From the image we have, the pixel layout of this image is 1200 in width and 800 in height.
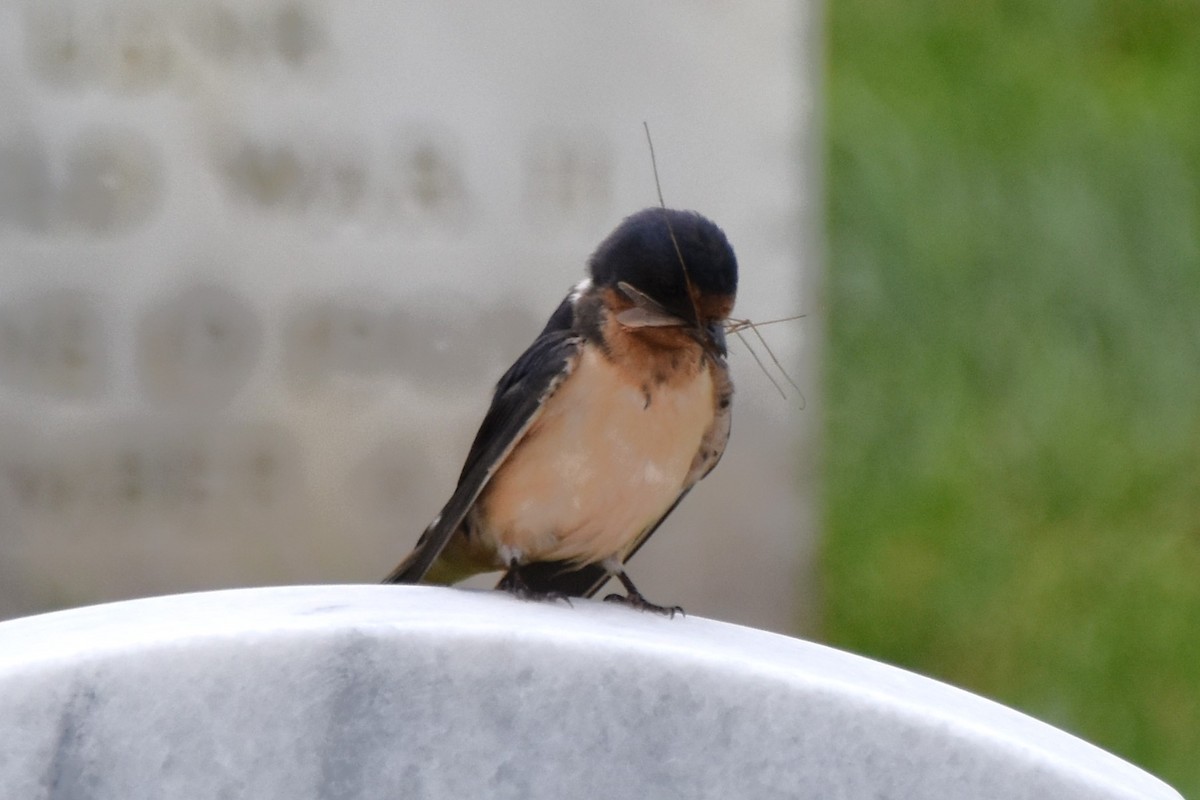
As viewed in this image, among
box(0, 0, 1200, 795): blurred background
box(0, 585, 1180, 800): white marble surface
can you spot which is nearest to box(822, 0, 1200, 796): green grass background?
box(0, 0, 1200, 795): blurred background

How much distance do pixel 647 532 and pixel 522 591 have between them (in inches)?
13.1

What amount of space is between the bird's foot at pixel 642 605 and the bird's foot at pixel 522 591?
11 cm

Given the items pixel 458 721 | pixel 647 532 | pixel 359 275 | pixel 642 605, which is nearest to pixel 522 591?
pixel 642 605

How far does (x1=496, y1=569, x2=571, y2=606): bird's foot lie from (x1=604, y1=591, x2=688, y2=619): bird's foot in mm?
109

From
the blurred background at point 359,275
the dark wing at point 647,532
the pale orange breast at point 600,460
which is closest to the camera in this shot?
the pale orange breast at point 600,460

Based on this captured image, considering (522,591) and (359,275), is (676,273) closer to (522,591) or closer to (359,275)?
(522,591)

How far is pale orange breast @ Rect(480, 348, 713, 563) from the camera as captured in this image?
216 centimetres

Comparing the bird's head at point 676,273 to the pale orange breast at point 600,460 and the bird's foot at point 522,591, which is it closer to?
the pale orange breast at point 600,460

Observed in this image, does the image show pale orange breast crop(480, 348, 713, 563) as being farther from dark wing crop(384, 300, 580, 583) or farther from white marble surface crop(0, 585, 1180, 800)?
white marble surface crop(0, 585, 1180, 800)

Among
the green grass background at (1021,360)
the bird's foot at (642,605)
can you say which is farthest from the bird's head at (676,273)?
the green grass background at (1021,360)

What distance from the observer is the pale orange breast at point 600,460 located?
216 centimetres

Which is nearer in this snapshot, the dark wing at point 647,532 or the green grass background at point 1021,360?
the dark wing at point 647,532

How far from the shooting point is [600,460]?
216 cm

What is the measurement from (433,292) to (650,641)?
117 inches
